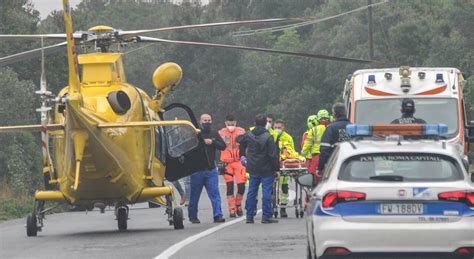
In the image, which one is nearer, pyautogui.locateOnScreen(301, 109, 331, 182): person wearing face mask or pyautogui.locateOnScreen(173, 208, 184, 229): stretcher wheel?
pyautogui.locateOnScreen(173, 208, 184, 229): stretcher wheel

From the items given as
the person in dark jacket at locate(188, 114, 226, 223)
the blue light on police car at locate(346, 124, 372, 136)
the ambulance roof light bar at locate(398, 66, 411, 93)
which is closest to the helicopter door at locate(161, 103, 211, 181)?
the person in dark jacket at locate(188, 114, 226, 223)

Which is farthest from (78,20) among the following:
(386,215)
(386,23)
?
(386,215)

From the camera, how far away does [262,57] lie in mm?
90438

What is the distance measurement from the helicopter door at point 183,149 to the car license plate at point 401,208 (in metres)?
10.4

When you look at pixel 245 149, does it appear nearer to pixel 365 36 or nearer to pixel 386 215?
pixel 386 215

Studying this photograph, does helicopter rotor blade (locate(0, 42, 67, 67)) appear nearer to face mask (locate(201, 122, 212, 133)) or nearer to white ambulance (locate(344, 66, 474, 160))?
face mask (locate(201, 122, 212, 133))

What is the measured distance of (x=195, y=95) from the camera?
86.7 metres

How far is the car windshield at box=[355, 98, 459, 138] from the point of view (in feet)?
71.4

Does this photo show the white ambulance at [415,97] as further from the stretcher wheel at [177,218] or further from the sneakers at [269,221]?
the stretcher wheel at [177,218]

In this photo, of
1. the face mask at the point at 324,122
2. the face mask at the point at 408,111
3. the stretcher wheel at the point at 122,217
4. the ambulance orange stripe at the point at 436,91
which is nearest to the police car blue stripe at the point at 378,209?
the face mask at the point at 408,111

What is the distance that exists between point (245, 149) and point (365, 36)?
182 ft

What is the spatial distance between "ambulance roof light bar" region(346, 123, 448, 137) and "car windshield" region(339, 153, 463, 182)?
3.99ft

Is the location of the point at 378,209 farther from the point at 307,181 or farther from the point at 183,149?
the point at 183,149

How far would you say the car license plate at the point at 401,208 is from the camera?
12.6 metres
